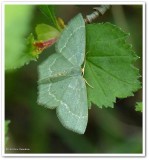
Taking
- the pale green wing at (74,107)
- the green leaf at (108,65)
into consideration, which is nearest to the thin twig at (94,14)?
the green leaf at (108,65)

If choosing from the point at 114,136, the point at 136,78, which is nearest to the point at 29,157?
the point at 114,136

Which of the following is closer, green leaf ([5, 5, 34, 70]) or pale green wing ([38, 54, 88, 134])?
green leaf ([5, 5, 34, 70])

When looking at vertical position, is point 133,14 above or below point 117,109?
above

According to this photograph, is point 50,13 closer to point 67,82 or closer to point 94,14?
point 94,14

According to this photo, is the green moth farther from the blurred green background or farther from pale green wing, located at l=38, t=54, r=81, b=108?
the blurred green background

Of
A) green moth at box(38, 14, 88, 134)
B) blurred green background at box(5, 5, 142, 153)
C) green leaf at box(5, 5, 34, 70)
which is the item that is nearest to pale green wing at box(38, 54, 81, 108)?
green moth at box(38, 14, 88, 134)

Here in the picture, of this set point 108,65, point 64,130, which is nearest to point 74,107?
point 108,65

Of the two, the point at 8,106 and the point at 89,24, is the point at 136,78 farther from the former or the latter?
the point at 8,106
